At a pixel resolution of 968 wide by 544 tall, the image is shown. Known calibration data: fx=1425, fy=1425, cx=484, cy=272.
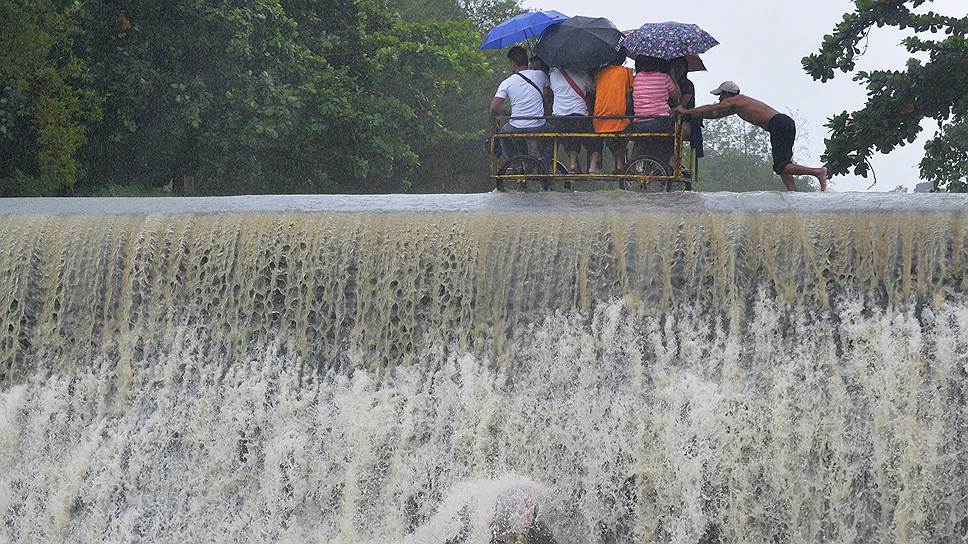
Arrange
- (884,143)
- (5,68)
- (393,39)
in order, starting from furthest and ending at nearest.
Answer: (393,39) < (5,68) < (884,143)

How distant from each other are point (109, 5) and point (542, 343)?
35.9 feet

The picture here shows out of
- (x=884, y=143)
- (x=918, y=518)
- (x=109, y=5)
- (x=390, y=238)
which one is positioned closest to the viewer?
(x=918, y=518)

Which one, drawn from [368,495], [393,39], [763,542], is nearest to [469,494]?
[368,495]

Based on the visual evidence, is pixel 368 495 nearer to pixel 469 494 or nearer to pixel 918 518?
pixel 469 494

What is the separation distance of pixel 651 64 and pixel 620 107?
0.38 metres

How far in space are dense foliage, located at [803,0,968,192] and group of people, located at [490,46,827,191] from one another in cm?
→ 212

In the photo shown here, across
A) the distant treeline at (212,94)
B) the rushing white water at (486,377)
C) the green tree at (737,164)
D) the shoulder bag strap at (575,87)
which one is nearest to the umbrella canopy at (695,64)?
the shoulder bag strap at (575,87)

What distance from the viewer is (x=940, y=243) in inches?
316

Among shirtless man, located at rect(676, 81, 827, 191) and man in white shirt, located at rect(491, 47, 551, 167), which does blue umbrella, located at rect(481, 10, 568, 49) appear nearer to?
man in white shirt, located at rect(491, 47, 551, 167)

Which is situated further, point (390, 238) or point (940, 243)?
point (390, 238)

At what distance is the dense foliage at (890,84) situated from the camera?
40.9 feet

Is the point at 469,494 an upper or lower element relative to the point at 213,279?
lower

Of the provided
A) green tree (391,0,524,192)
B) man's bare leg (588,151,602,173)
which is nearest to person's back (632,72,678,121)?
man's bare leg (588,151,602,173)

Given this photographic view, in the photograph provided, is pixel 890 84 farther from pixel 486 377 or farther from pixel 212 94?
pixel 212 94
